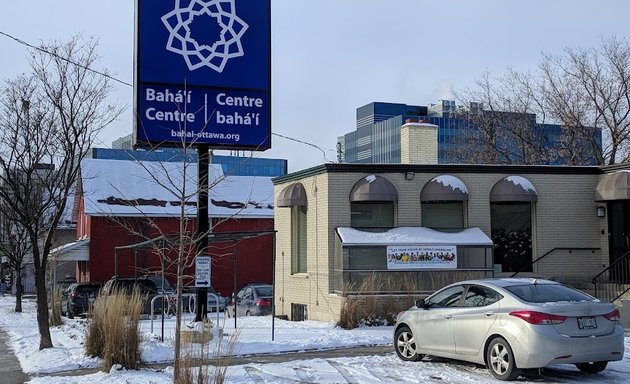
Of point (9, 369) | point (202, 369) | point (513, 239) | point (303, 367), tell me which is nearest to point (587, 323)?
point (303, 367)

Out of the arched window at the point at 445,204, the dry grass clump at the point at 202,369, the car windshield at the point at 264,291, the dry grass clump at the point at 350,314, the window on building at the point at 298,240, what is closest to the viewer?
the dry grass clump at the point at 202,369

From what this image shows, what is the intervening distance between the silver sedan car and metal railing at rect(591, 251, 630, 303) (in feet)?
27.5

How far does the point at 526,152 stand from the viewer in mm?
36938

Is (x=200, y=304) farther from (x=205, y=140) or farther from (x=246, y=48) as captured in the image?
(x=246, y=48)

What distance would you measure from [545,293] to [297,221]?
42.9 ft

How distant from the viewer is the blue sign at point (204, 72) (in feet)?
47.3

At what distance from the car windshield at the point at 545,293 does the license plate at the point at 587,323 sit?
0.40 meters

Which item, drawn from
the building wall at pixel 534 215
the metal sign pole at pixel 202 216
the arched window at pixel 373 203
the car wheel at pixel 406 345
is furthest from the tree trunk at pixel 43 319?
the arched window at pixel 373 203

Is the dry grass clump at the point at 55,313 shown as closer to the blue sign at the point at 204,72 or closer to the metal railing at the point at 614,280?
the blue sign at the point at 204,72

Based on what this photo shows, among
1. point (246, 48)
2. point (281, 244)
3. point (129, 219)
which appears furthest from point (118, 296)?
point (129, 219)

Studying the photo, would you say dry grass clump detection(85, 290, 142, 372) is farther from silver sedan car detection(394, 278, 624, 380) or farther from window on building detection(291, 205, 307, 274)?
window on building detection(291, 205, 307, 274)

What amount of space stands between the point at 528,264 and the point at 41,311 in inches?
530

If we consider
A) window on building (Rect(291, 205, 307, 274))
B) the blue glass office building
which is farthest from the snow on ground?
the blue glass office building

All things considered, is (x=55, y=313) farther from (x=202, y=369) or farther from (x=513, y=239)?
(x=202, y=369)
